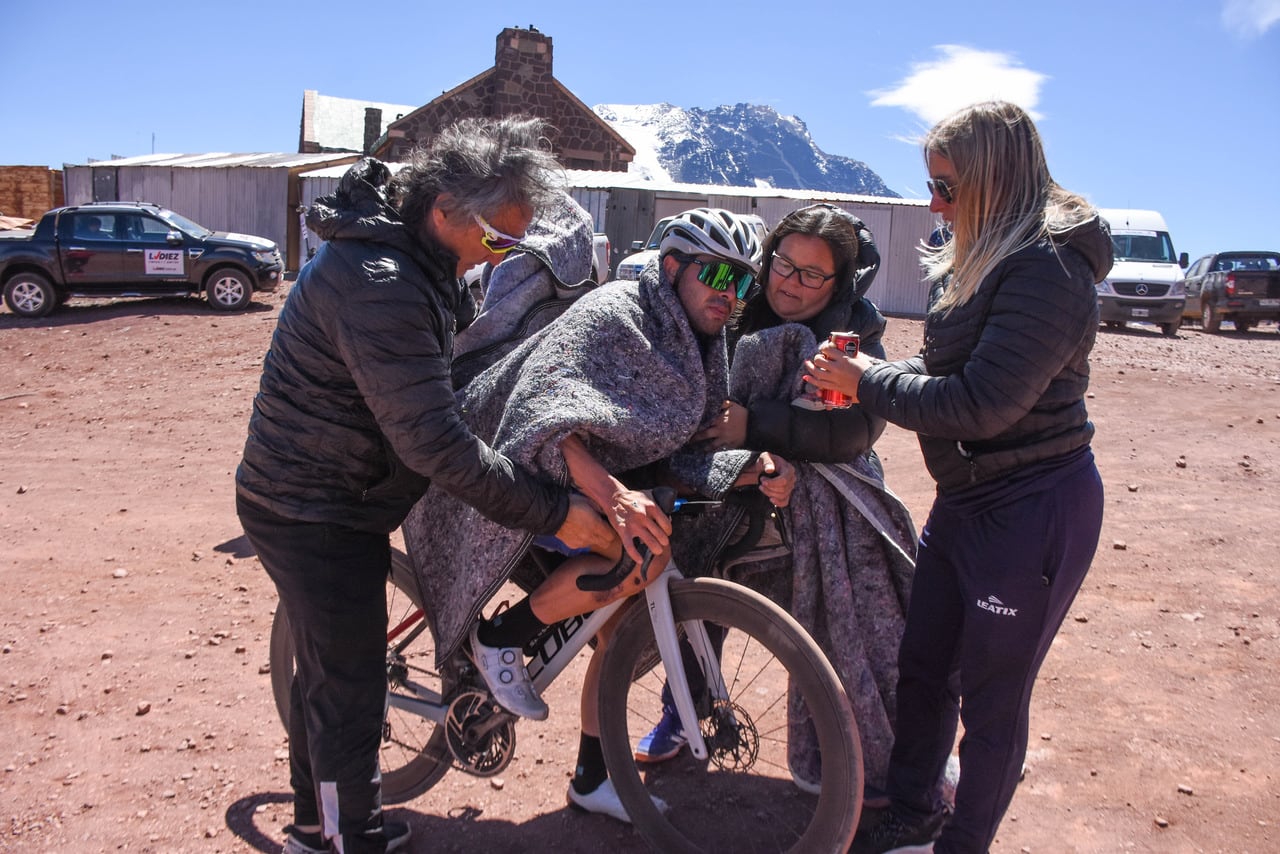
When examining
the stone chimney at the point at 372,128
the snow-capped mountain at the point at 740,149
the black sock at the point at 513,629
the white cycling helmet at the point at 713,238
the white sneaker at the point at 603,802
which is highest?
the snow-capped mountain at the point at 740,149

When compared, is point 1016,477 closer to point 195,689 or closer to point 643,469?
point 643,469

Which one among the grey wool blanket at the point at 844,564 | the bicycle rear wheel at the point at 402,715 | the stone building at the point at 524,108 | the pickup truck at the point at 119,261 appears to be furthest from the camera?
the stone building at the point at 524,108

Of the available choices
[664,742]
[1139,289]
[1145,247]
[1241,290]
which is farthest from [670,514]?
[1241,290]

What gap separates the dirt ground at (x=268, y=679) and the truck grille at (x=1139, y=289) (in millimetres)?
12269

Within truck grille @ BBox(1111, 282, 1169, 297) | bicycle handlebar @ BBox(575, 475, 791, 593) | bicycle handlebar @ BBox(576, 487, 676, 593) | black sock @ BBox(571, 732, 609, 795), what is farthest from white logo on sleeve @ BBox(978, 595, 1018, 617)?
truck grille @ BBox(1111, 282, 1169, 297)

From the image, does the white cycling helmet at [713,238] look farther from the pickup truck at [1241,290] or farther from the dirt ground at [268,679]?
the pickup truck at [1241,290]

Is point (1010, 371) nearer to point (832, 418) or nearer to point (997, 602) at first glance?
point (997, 602)

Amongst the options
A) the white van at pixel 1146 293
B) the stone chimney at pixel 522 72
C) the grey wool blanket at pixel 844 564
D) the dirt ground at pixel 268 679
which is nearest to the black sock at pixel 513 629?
the grey wool blanket at pixel 844 564

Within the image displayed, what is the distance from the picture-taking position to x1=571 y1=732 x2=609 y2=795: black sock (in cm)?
327

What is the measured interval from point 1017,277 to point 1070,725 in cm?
219

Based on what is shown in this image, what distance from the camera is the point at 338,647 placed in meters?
2.67

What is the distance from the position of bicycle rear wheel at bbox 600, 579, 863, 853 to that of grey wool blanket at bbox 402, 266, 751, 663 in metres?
0.40

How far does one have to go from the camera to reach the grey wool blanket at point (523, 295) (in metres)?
3.29

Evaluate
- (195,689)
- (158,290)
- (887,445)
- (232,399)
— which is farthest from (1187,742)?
(158,290)
